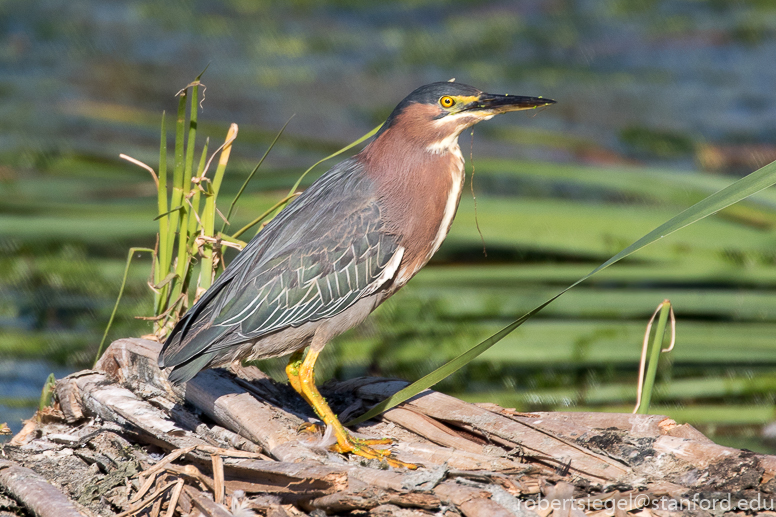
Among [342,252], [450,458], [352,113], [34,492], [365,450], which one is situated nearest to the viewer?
[34,492]

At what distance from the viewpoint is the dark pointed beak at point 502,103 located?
344cm

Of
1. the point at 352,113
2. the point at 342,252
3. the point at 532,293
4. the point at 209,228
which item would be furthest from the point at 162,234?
the point at 352,113

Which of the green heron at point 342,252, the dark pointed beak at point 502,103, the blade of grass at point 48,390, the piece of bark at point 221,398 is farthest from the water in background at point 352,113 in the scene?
the dark pointed beak at point 502,103

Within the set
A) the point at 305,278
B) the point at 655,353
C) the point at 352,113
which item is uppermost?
the point at 352,113

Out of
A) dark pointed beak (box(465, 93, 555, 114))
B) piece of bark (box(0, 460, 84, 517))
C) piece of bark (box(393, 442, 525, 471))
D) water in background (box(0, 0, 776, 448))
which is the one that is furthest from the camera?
water in background (box(0, 0, 776, 448))

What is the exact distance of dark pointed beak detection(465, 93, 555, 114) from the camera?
3436mm

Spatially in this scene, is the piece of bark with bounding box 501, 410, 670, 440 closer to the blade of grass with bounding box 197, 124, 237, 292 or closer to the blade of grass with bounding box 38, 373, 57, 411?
the blade of grass with bounding box 197, 124, 237, 292

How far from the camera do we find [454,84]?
3512 mm

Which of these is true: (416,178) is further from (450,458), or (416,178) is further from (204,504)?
(204,504)

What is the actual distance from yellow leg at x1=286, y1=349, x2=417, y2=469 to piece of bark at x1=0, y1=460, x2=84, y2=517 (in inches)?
Result: 37.1

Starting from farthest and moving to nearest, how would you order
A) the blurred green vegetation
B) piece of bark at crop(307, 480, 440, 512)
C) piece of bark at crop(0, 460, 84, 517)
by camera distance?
1. the blurred green vegetation
2. piece of bark at crop(0, 460, 84, 517)
3. piece of bark at crop(307, 480, 440, 512)

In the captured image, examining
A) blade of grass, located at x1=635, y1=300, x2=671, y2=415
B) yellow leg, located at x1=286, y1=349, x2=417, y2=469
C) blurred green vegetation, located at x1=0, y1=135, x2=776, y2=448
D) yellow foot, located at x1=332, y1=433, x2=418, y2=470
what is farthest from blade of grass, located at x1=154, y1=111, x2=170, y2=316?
blade of grass, located at x1=635, y1=300, x2=671, y2=415

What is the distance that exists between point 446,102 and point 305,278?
0.92m

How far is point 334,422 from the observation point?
323 centimetres
